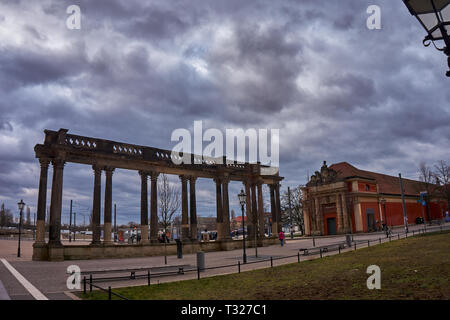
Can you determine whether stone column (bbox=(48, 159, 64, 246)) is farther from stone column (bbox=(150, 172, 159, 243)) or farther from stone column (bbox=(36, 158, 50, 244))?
stone column (bbox=(150, 172, 159, 243))

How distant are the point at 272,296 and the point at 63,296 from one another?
6636mm

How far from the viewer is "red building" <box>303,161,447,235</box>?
201ft

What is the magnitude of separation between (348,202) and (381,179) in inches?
669

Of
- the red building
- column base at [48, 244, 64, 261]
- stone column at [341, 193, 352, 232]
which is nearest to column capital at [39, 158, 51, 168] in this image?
column base at [48, 244, 64, 261]

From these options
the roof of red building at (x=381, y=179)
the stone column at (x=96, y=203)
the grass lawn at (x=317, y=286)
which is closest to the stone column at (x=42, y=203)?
the stone column at (x=96, y=203)

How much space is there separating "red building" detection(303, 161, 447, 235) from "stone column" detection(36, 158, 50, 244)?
42941 mm

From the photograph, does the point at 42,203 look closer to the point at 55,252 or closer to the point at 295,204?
the point at 55,252

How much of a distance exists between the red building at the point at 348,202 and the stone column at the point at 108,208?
3827cm

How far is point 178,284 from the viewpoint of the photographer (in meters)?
13.7

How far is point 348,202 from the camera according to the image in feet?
202

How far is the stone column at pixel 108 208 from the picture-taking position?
27802mm

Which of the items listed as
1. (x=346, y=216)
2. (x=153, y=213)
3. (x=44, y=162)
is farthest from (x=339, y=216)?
(x=44, y=162)

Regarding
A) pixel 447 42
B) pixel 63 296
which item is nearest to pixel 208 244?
pixel 63 296
